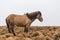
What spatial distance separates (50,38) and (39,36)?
8 cm

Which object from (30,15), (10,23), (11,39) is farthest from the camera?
(30,15)

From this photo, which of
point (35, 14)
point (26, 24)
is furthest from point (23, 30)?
point (35, 14)

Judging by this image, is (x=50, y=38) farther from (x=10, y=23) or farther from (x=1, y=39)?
(x=10, y=23)

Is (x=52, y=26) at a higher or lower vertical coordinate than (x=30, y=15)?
lower

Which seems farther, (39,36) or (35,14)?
(35,14)

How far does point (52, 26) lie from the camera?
1.91 meters

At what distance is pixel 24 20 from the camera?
1656 mm

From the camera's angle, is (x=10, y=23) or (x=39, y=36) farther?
(x=10, y=23)

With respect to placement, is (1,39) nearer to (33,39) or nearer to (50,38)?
(33,39)

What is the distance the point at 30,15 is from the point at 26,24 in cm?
10

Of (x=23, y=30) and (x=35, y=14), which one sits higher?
(x=35, y=14)

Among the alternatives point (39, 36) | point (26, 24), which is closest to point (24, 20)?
point (26, 24)

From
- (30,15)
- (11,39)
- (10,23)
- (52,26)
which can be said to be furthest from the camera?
(52,26)

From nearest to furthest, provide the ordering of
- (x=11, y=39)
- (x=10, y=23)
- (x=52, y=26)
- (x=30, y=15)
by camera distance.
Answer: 1. (x=11, y=39)
2. (x=10, y=23)
3. (x=30, y=15)
4. (x=52, y=26)
